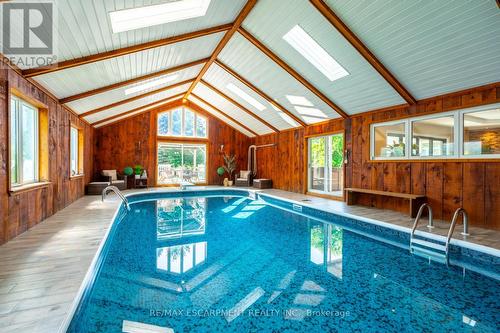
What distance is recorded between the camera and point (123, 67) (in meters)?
5.38

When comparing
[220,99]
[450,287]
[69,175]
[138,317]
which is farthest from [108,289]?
[220,99]

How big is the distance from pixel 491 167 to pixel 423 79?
1977 millimetres

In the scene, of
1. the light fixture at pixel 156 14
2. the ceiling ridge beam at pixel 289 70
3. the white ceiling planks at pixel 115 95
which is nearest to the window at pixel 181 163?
the white ceiling planks at pixel 115 95

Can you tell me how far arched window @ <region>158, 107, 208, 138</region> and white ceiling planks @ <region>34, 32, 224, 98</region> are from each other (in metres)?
5.26

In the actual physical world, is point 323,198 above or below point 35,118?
below

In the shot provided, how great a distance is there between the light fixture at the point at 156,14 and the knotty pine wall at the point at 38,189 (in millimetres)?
1637

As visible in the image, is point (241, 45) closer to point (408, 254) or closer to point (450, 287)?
point (408, 254)

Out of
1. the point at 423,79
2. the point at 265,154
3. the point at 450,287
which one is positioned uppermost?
the point at 423,79

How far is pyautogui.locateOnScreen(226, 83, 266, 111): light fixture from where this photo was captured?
8.85 m

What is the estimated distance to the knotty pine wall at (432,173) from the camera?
15.2ft

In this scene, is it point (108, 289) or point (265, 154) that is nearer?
point (108, 289)

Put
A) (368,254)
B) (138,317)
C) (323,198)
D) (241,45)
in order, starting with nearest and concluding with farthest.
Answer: (138,317) < (368,254) < (241,45) < (323,198)

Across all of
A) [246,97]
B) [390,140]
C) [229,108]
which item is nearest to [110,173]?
[229,108]

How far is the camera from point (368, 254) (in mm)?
3994
